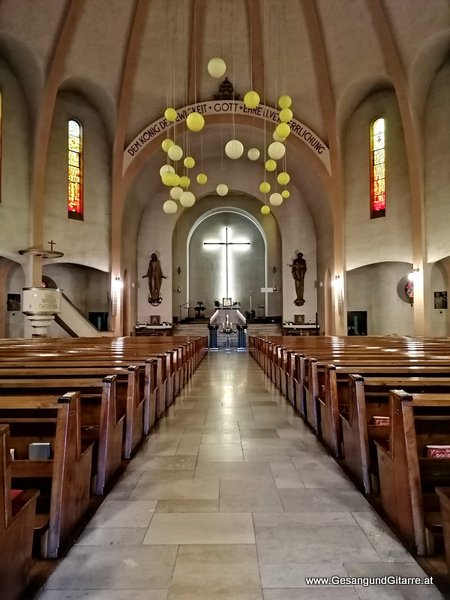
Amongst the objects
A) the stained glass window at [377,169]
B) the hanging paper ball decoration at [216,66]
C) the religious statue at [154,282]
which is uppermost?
the stained glass window at [377,169]

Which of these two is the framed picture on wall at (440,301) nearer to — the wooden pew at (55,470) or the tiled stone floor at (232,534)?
the tiled stone floor at (232,534)

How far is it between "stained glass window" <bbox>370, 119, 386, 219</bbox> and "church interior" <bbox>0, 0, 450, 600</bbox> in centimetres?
9

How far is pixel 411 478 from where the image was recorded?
1917mm

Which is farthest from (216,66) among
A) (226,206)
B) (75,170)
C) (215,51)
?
(226,206)

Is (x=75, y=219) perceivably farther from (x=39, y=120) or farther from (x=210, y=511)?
(x=210, y=511)

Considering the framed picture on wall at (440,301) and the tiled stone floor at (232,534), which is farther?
the framed picture on wall at (440,301)

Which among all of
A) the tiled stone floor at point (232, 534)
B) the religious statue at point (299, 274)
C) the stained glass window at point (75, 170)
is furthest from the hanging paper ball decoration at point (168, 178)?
the religious statue at point (299, 274)

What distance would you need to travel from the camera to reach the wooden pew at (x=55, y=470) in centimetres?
190

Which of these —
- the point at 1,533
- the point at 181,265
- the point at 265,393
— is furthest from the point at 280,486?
the point at 181,265

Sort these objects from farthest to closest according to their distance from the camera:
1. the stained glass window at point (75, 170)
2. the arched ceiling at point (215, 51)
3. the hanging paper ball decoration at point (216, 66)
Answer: the stained glass window at point (75, 170) < the arched ceiling at point (215, 51) < the hanging paper ball decoration at point (216, 66)

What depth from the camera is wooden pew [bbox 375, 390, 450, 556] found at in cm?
188

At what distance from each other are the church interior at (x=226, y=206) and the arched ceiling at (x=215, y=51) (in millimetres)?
51

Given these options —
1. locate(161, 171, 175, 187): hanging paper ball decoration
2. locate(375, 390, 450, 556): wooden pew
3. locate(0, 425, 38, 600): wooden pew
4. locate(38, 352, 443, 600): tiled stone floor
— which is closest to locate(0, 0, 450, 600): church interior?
locate(38, 352, 443, 600): tiled stone floor

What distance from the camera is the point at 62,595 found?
63.2 inches
